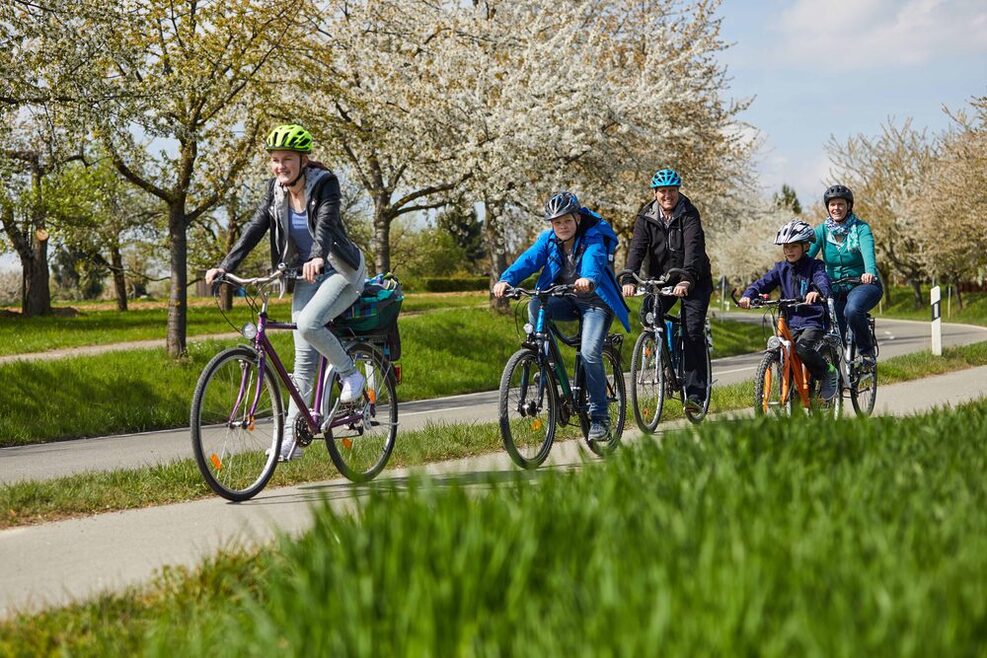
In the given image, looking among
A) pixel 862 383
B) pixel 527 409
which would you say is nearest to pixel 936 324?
pixel 862 383

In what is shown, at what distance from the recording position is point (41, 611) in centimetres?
346

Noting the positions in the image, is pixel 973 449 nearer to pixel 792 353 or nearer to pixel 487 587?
pixel 487 587

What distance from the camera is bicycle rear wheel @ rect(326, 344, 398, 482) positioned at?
6383mm

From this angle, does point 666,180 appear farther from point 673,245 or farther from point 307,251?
point 307,251

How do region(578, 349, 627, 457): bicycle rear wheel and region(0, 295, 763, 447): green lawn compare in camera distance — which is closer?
region(578, 349, 627, 457): bicycle rear wheel

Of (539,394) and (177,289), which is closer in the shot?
(539,394)

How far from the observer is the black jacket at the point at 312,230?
19.6 ft

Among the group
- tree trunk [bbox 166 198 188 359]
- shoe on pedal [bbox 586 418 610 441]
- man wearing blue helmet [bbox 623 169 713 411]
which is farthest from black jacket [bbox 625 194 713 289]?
tree trunk [bbox 166 198 188 359]

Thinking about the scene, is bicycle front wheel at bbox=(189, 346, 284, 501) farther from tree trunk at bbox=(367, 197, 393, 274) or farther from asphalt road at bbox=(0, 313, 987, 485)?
tree trunk at bbox=(367, 197, 393, 274)

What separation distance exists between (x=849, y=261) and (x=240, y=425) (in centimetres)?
627

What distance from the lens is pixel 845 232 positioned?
970 centimetres

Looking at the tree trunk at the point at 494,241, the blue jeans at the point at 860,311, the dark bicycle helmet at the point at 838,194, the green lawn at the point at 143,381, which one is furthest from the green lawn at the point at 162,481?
the tree trunk at the point at 494,241

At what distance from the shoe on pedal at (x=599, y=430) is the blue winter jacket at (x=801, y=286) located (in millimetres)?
2064

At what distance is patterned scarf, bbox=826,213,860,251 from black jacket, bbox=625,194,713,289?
1670mm
